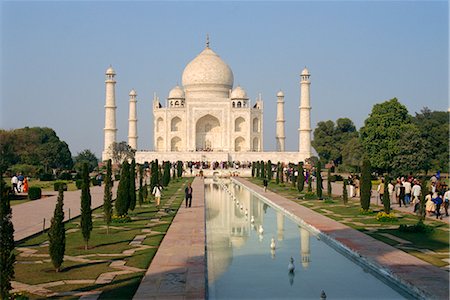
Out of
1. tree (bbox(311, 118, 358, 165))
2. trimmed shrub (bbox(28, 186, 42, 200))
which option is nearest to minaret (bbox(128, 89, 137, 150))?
tree (bbox(311, 118, 358, 165))

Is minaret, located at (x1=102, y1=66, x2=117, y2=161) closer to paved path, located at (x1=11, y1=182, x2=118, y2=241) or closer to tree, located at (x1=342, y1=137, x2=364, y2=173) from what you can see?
tree, located at (x1=342, y1=137, x2=364, y2=173)

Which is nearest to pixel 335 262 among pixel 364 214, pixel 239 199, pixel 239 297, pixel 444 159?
pixel 239 297

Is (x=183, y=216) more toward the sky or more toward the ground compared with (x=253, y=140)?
more toward the ground

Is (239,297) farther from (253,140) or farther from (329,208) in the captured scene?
(253,140)

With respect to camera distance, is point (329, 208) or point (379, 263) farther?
point (329, 208)

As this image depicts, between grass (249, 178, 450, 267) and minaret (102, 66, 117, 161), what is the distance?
26.2 meters

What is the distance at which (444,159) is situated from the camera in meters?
29.4

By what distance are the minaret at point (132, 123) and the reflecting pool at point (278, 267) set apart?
→ 32.8 metres

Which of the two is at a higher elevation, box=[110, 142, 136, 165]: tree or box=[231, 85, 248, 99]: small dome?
box=[231, 85, 248, 99]: small dome

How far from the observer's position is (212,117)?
152 feet

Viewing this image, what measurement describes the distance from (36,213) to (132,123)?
31.9 meters

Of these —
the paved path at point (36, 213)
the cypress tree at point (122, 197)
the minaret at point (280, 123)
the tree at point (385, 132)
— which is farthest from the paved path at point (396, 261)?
the minaret at point (280, 123)

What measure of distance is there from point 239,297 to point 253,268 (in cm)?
155

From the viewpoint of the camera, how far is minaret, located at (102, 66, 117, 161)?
1645 inches
